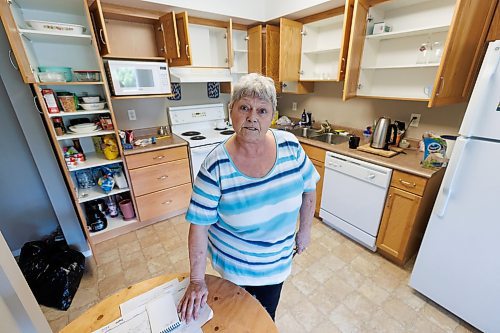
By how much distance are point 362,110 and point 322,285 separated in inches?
71.5

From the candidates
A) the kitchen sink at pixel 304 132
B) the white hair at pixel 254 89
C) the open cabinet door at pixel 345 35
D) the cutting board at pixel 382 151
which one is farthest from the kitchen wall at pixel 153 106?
the white hair at pixel 254 89

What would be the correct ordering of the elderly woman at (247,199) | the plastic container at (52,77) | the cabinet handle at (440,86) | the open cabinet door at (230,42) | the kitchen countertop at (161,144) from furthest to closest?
the open cabinet door at (230,42) → the kitchen countertop at (161,144) → the plastic container at (52,77) → the cabinet handle at (440,86) → the elderly woman at (247,199)

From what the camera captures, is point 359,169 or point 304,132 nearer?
point 359,169

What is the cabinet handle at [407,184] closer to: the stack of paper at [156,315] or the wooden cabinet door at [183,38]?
the stack of paper at [156,315]

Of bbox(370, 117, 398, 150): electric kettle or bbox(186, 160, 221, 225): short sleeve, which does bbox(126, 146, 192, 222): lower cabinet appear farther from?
bbox(370, 117, 398, 150): electric kettle

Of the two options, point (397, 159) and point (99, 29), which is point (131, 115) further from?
point (397, 159)

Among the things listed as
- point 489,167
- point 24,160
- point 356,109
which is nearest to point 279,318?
point 489,167

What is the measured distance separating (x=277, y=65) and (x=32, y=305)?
278cm

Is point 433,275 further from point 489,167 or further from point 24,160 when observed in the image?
point 24,160

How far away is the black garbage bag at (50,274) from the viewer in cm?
156

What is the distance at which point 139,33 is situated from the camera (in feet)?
7.61

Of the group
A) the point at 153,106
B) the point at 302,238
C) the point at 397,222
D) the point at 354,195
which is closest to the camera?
the point at 302,238

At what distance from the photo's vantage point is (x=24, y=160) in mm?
1904

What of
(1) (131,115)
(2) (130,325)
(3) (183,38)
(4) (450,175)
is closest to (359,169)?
→ (4) (450,175)
